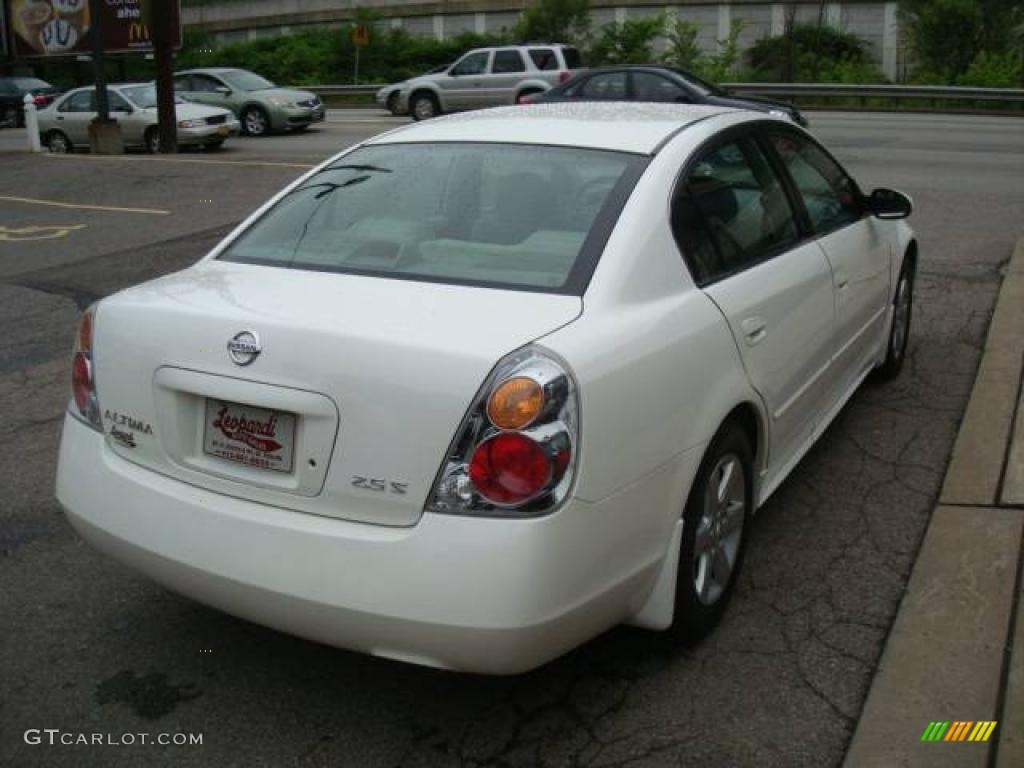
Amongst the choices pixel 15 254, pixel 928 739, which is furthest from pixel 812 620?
pixel 15 254

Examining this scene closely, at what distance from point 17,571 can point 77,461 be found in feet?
3.16

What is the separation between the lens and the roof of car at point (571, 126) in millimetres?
4047

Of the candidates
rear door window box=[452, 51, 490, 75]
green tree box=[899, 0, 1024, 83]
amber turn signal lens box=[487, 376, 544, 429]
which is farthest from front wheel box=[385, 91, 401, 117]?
amber turn signal lens box=[487, 376, 544, 429]

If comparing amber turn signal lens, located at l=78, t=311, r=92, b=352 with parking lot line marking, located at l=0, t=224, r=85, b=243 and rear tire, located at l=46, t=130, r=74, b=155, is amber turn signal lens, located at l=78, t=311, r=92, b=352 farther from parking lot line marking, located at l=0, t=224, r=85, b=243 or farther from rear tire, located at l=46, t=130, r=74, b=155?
rear tire, located at l=46, t=130, r=74, b=155

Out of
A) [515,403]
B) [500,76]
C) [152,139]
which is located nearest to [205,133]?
[152,139]

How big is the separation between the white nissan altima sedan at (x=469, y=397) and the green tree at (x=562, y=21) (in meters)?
37.8

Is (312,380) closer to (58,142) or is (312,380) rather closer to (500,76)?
(58,142)

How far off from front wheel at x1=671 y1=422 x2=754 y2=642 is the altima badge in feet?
4.19

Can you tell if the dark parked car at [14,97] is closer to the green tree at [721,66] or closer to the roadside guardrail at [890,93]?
the green tree at [721,66]

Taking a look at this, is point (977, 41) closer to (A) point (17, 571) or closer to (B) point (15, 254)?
(B) point (15, 254)

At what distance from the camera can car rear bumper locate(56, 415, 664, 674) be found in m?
2.88

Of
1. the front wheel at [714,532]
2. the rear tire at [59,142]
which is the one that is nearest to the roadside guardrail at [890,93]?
the rear tire at [59,142]

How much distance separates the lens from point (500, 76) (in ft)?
88.5

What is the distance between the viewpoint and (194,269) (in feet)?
12.9
